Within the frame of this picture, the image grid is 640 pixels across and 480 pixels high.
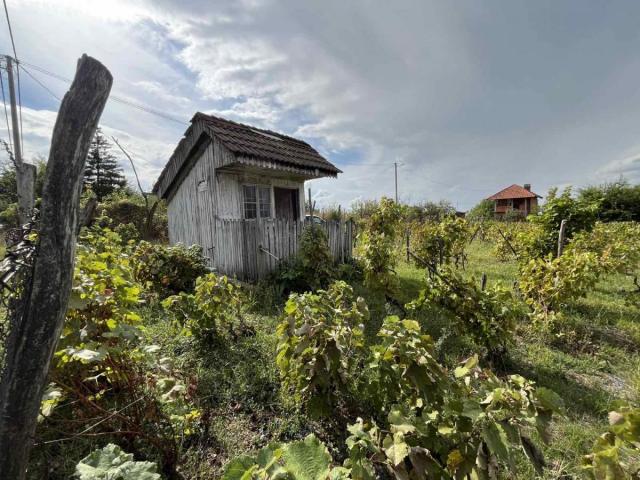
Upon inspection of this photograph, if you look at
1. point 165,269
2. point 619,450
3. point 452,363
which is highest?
point 165,269

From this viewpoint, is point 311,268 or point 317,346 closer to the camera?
point 317,346

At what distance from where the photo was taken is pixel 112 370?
203cm

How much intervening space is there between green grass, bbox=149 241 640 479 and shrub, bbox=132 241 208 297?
4.98ft

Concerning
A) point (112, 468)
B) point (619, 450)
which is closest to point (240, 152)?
point (112, 468)

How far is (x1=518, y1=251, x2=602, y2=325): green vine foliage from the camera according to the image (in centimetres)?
397

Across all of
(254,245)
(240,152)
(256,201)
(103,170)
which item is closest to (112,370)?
(254,245)

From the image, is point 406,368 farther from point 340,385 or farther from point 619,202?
point 619,202

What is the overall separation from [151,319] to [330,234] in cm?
472

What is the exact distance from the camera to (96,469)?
1116mm

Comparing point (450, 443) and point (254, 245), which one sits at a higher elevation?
point (254, 245)

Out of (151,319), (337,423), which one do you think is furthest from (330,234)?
(337,423)

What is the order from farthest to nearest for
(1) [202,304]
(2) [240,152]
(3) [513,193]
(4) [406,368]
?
(3) [513,193]
(2) [240,152]
(1) [202,304]
(4) [406,368]

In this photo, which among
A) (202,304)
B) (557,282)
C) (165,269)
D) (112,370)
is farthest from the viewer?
(165,269)

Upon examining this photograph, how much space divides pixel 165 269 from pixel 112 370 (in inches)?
142
